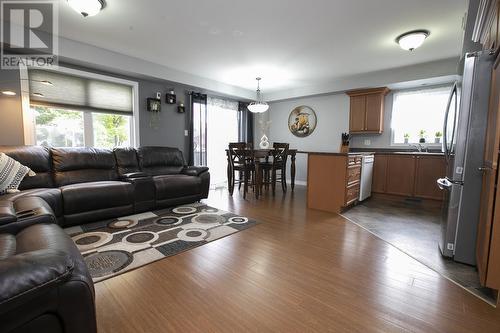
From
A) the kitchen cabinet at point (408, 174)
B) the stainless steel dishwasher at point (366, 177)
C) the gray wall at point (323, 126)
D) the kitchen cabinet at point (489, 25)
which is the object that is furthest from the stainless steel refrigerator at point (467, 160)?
the gray wall at point (323, 126)

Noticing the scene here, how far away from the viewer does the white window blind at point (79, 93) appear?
3.31 metres

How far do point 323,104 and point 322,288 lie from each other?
483cm

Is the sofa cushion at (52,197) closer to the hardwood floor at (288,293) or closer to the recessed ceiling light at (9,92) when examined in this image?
the hardwood floor at (288,293)

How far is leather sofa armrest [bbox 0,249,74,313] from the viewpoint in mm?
596

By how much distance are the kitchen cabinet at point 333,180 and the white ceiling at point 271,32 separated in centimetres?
164

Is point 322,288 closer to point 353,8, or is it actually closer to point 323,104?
point 353,8

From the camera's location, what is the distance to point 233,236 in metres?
2.52

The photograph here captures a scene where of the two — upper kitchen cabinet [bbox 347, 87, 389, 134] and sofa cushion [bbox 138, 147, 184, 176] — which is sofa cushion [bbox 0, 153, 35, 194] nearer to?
sofa cushion [bbox 138, 147, 184, 176]

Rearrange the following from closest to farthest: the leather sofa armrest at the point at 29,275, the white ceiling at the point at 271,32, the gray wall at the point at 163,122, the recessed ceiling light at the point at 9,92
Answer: the leather sofa armrest at the point at 29,275 → the white ceiling at the point at 271,32 → the recessed ceiling light at the point at 9,92 → the gray wall at the point at 163,122

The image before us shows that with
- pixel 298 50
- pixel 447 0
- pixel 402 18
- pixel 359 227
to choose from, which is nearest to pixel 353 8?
pixel 402 18

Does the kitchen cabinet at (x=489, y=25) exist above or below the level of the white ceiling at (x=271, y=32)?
below

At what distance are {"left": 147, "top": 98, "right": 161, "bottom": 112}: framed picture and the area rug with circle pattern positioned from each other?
2152mm

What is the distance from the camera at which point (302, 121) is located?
19.8 ft

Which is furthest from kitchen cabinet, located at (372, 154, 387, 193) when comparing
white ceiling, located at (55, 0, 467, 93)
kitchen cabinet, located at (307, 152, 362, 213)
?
white ceiling, located at (55, 0, 467, 93)
